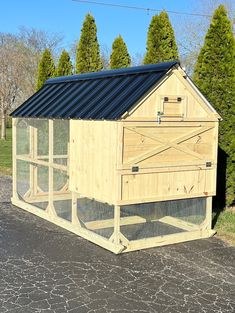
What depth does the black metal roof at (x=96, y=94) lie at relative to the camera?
619 centimetres

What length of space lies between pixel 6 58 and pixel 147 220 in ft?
→ 74.1

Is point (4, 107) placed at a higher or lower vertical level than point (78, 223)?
higher

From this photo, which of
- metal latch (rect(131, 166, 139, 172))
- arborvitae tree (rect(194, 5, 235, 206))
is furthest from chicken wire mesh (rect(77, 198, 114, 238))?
arborvitae tree (rect(194, 5, 235, 206))

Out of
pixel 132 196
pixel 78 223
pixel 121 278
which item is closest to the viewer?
pixel 121 278

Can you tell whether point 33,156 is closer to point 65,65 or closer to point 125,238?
point 125,238

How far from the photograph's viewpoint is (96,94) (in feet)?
23.0

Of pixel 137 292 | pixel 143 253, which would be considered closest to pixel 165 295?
pixel 137 292

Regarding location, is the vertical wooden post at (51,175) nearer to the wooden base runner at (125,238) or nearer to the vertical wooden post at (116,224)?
the wooden base runner at (125,238)

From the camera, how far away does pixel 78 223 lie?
7.06m

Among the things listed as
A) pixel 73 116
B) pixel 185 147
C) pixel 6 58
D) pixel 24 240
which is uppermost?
pixel 6 58

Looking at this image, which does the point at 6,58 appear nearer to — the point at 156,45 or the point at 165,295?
the point at 156,45

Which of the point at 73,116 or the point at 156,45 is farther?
the point at 156,45

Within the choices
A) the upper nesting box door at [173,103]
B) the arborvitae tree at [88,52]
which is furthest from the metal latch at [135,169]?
the arborvitae tree at [88,52]

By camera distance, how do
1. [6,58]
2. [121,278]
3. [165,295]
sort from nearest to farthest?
[165,295] → [121,278] → [6,58]
